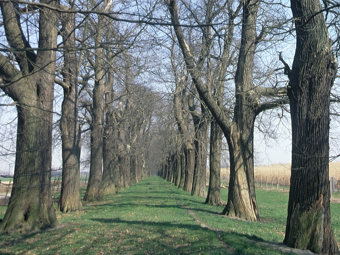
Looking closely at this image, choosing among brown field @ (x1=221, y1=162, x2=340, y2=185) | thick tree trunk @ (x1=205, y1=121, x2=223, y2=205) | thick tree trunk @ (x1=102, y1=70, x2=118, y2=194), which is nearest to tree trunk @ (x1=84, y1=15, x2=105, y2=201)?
thick tree trunk @ (x1=102, y1=70, x2=118, y2=194)

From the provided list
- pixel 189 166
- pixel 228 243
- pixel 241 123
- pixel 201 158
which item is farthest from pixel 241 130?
pixel 189 166

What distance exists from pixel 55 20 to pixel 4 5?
1.95 meters

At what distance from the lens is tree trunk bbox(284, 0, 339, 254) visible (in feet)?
23.7

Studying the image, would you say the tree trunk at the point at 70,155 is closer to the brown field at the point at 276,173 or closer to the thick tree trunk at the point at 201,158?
the thick tree trunk at the point at 201,158

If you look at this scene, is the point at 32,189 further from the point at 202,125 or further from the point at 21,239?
the point at 202,125

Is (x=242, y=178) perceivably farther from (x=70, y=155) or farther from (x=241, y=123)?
(x=70, y=155)

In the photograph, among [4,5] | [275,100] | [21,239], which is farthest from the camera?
[275,100]

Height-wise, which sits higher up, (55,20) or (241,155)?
(55,20)

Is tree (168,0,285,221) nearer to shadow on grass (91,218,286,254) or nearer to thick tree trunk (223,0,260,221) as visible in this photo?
thick tree trunk (223,0,260,221)

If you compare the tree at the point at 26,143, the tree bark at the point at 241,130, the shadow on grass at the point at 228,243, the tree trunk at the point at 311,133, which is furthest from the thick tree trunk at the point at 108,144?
the tree trunk at the point at 311,133

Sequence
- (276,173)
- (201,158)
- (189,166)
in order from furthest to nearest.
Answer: (276,173), (189,166), (201,158)

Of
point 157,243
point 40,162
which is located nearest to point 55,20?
point 40,162

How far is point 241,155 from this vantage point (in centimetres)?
1289

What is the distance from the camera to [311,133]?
7.52 metres
